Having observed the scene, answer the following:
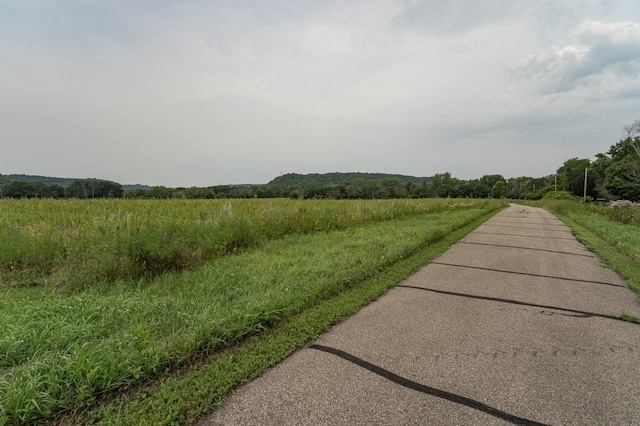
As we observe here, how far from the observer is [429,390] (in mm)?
2012

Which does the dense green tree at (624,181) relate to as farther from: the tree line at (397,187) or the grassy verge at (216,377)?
the grassy verge at (216,377)

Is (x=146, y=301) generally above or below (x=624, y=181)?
below

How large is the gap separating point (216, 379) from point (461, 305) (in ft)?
9.47

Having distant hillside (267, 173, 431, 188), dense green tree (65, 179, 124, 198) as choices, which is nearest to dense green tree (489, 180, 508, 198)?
distant hillside (267, 173, 431, 188)

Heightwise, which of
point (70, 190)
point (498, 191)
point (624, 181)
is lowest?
point (70, 190)

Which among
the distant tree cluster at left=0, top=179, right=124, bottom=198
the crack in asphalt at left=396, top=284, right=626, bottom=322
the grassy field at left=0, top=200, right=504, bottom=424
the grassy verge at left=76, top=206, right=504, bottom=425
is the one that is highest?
the distant tree cluster at left=0, top=179, right=124, bottom=198

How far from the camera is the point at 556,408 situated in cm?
185

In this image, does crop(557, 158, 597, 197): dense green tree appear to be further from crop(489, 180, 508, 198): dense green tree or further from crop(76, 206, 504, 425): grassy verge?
crop(76, 206, 504, 425): grassy verge

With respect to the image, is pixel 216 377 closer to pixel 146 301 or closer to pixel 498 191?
pixel 146 301

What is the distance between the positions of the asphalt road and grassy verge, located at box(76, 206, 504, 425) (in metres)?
0.11

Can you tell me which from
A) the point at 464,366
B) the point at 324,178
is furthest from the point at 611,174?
the point at 464,366

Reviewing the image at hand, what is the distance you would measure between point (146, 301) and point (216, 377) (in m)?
1.55

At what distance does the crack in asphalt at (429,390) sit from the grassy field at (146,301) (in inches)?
19.1

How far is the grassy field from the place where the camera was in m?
1.93
